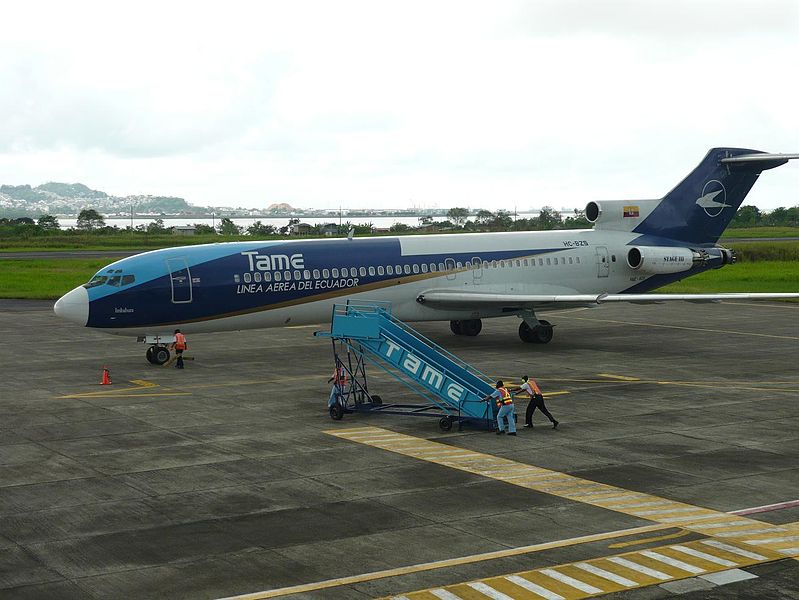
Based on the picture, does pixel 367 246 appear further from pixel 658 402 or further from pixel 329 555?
pixel 329 555

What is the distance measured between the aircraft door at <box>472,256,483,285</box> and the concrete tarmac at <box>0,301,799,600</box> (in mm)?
3241

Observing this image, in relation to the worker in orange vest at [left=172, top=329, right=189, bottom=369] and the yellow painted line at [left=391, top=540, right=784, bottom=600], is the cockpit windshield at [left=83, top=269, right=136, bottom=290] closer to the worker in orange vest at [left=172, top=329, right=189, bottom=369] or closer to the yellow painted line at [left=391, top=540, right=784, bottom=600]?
the worker in orange vest at [left=172, top=329, right=189, bottom=369]

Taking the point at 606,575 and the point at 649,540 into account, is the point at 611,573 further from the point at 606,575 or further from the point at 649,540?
the point at 649,540

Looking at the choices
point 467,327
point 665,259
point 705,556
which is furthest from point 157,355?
point 705,556

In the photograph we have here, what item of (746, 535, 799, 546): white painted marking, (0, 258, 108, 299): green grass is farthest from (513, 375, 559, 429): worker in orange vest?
(0, 258, 108, 299): green grass

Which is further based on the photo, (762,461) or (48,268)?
(48,268)

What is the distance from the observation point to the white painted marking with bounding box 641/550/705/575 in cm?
1606

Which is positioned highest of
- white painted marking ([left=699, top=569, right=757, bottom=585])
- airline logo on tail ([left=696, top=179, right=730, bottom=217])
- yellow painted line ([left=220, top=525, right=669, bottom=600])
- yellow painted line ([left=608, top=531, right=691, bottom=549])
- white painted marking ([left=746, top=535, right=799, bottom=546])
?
airline logo on tail ([left=696, top=179, right=730, bottom=217])

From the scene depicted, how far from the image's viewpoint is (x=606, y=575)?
1577 cm

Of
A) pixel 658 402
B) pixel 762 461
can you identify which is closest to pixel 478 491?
pixel 762 461

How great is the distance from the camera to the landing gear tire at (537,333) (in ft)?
141

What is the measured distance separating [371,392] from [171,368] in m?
8.96

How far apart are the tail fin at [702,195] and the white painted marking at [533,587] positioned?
33.2 m

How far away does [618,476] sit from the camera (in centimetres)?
2181
